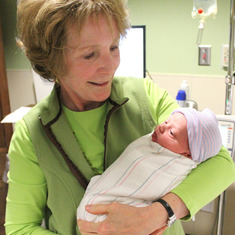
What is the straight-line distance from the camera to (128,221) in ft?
2.49

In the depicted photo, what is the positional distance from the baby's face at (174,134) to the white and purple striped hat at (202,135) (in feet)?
0.08

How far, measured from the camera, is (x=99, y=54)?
81 centimetres

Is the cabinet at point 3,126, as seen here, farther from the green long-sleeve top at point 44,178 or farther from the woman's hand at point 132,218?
the woman's hand at point 132,218

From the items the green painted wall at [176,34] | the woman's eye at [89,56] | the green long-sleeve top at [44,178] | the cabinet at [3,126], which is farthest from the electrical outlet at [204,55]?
the cabinet at [3,126]

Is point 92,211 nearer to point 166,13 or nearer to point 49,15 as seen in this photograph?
point 49,15

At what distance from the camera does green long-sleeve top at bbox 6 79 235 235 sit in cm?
84

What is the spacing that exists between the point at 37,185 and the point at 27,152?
11 centimetres

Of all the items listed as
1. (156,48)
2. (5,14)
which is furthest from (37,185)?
(5,14)

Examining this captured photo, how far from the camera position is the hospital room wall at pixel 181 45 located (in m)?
2.24

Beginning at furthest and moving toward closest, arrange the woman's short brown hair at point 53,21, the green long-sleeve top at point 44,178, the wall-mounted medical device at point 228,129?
1. the wall-mounted medical device at point 228,129
2. the green long-sleeve top at point 44,178
3. the woman's short brown hair at point 53,21

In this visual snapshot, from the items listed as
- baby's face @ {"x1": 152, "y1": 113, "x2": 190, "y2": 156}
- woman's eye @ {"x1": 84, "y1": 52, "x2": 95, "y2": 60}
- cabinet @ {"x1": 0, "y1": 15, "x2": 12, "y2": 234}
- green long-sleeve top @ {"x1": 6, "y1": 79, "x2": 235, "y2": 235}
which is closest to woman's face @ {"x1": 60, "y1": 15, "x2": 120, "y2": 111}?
woman's eye @ {"x1": 84, "y1": 52, "x2": 95, "y2": 60}

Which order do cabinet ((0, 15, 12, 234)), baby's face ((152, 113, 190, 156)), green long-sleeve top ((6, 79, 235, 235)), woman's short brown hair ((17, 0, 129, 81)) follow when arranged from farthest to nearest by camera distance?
cabinet ((0, 15, 12, 234)), baby's face ((152, 113, 190, 156)), green long-sleeve top ((6, 79, 235, 235)), woman's short brown hair ((17, 0, 129, 81))

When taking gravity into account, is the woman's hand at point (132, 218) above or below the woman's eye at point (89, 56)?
below

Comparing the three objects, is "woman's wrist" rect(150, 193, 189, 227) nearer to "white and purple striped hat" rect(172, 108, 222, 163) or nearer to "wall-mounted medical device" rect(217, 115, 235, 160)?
"white and purple striped hat" rect(172, 108, 222, 163)
